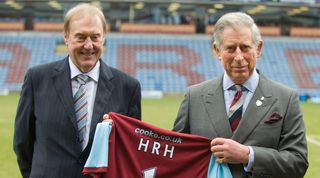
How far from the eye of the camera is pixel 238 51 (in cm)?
262

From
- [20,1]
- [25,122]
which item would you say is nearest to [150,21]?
[20,1]

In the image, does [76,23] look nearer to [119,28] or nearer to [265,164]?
[265,164]

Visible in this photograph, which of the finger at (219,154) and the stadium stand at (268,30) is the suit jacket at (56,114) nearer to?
the finger at (219,154)

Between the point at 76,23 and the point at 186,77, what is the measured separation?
28327mm

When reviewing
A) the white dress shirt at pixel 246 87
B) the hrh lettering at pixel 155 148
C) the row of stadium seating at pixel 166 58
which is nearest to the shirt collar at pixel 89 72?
the hrh lettering at pixel 155 148

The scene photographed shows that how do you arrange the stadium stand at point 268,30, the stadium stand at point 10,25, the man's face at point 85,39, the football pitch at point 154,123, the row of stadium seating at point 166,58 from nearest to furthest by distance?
the man's face at point 85,39 → the football pitch at point 154,123 → the row of stadium seating at point 166,58 → the stadium stand at point 10,25 → the stadium stand at point 268,30

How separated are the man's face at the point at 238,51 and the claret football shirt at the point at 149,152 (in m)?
0.48

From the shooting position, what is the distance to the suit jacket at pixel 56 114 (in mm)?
2945

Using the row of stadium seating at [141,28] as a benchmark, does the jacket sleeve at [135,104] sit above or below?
above

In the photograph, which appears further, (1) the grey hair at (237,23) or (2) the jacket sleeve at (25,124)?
(2) the jacket sleeve at (25,124)

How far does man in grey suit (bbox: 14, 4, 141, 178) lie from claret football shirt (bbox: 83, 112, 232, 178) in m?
0.14

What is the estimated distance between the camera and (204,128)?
283 centimetres

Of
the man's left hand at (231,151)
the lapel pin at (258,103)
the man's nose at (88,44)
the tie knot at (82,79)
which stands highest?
the man's nose at (88,44)

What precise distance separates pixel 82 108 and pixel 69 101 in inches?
3.5
